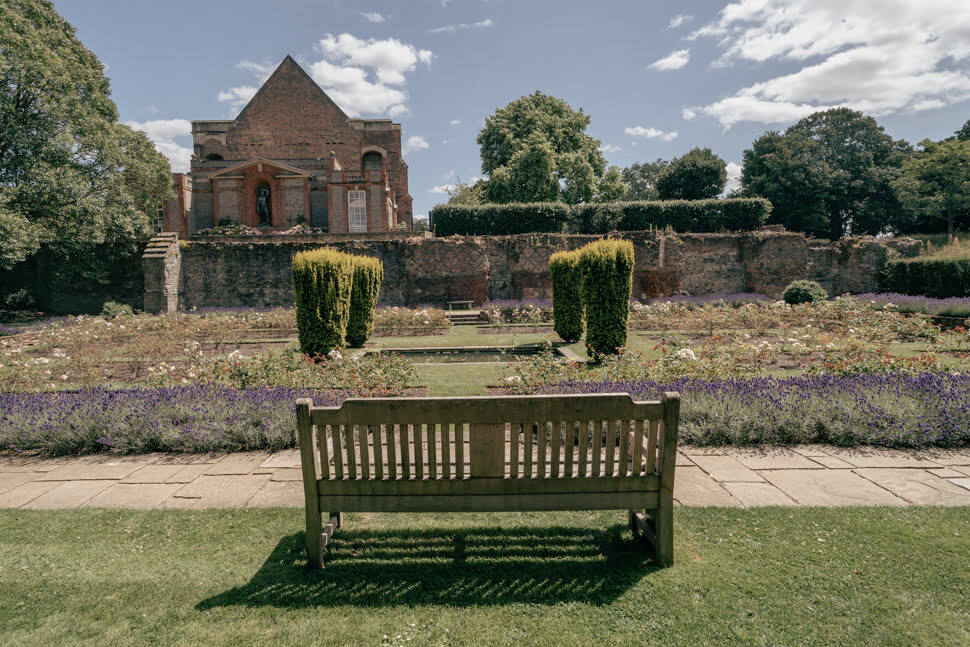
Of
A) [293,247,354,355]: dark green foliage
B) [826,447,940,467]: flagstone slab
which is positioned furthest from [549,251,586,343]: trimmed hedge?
[826,447,940,467]: flagstone slab

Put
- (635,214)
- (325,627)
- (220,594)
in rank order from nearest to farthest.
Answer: (325,627), (220,594), (635,214)

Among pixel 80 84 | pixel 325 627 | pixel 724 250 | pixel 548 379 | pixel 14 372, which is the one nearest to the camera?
pixel 325 627

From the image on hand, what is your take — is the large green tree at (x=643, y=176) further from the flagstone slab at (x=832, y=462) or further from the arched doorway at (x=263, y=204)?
the flagstone slab at (x=832, y=462)

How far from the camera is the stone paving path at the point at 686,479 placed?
3533 mm

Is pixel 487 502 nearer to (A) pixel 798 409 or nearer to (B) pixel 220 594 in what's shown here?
(B) pixel 220 594

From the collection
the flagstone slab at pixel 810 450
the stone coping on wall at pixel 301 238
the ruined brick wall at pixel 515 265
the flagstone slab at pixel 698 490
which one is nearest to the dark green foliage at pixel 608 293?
the flagstone slab at pixel 810 450

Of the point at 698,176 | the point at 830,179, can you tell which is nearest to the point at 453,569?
the point at 698,176

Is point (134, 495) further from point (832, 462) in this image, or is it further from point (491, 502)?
point (832, 462)

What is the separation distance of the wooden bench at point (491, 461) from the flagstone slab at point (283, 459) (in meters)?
1.86

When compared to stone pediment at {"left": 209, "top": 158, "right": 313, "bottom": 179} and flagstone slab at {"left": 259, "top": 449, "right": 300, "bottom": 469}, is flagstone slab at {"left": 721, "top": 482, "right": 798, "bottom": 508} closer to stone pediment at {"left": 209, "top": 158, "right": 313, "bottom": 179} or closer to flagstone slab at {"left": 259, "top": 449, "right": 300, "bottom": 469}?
flagstone slab at {"left": 259, "top": 449, "right": 300, "bottom": 469}

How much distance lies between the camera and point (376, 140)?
112ft

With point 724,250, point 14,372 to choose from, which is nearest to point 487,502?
point 14,372

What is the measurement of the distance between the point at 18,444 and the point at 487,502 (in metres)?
5.27

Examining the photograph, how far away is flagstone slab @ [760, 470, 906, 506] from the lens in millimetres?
3424
